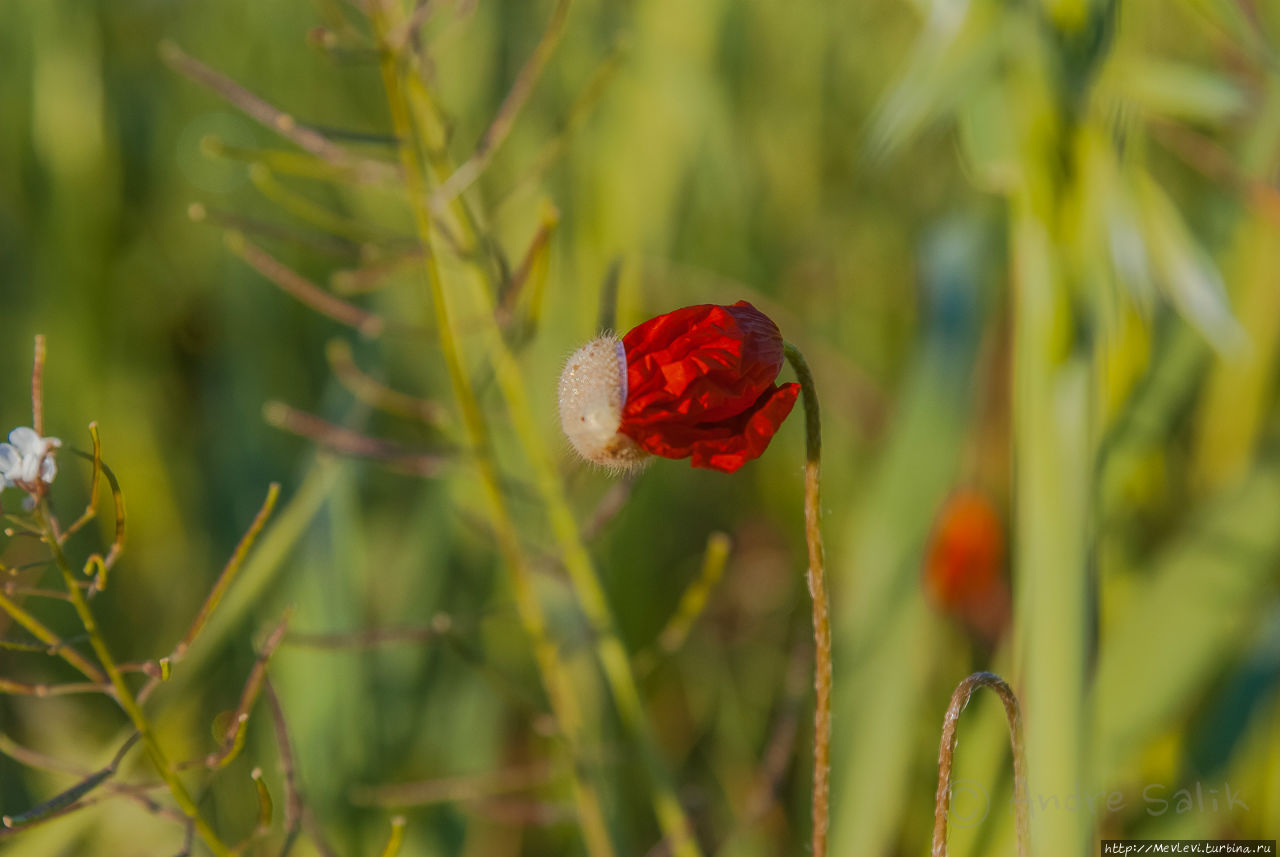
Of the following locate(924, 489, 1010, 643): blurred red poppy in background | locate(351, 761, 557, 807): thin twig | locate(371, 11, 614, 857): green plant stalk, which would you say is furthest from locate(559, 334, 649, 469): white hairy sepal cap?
locate(924, 489, 1010, 643): blurred red poppy in background

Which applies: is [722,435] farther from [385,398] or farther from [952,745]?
[385,398]

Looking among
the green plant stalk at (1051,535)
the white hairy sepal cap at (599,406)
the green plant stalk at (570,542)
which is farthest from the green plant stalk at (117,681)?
the green plant stalk at (1051,535)

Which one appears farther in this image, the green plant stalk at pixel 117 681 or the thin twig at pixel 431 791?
the thin twig at pixel 431 791

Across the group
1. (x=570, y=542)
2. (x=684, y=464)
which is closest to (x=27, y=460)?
(x=570, y=542)

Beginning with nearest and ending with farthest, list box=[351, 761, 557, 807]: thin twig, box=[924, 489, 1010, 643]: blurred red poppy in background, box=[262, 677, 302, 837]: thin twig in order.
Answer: box=[262, 677, 302, 837]: thin twig < box=[351, 761, 557, 807]: thin twig < box=[924, 489, 1010, 643]: blurred red poppy in background

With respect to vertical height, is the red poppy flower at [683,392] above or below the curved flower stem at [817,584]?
above

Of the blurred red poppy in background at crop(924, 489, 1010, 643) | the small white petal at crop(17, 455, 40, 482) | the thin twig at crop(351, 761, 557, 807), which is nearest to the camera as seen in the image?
the small white petal at crop(17, 455, 40, 482)

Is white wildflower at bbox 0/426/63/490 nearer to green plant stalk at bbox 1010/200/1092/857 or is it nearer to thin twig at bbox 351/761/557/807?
thin twig at bbox 351/761/557/807

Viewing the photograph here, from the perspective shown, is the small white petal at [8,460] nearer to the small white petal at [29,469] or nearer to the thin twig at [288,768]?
the small white petal at [29,469]
